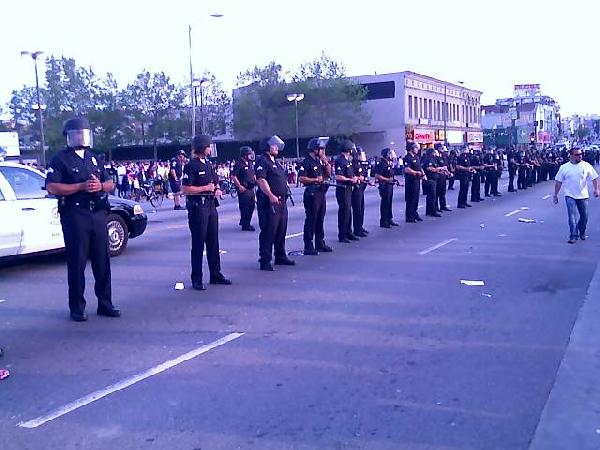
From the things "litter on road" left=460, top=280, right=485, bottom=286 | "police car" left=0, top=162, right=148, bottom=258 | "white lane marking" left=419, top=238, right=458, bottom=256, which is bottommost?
"litter on road" left=460, top=280, right=485, bottom=286

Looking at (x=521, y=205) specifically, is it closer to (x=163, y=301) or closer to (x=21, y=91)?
(x=163, y=301)

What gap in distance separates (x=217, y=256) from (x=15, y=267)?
395 centimetres

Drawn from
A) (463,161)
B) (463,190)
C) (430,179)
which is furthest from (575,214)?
(463,161)

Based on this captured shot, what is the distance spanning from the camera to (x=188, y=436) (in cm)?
470

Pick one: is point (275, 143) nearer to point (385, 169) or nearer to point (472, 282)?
point (472, 282)

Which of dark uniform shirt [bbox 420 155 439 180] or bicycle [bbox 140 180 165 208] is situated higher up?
dark uniform shirt [bbox 420 155 439 180]

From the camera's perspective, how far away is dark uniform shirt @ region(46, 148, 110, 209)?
7680 mm

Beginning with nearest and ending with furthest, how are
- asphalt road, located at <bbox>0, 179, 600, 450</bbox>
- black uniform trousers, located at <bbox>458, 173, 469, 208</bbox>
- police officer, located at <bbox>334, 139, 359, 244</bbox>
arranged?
asphalt road, located at <bbox>0, 179, 600, 450</bbox> → police officer, located at <bbox>334, 139, 359, 244</bbox> → black uniform trousers, located at <bbox>458, 173, 469, 208</bbox>

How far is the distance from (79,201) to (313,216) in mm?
5298

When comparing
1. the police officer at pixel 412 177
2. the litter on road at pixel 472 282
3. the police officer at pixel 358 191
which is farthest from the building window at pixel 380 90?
the litter on road at pixel 472 282

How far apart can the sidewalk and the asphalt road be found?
0.11 m

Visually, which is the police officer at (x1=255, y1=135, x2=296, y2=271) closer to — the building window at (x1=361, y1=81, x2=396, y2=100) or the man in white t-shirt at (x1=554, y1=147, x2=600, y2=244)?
the man in white t-shirt at (x1=554, y1=147, x2=600, y2=244)

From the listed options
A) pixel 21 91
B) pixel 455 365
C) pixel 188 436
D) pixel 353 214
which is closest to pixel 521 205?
pixel 353 214

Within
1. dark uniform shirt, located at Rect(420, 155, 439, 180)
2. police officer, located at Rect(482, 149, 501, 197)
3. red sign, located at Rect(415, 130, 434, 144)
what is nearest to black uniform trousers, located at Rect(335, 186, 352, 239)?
dark uniform shirt, located at Rect(420, 155, 439, 180)
